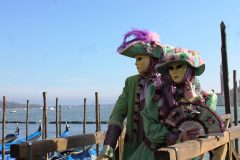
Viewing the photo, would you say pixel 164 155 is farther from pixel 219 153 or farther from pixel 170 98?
pixel 219 153

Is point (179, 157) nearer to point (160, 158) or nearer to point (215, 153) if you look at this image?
point (160, 158)

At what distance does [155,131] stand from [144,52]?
0.64m

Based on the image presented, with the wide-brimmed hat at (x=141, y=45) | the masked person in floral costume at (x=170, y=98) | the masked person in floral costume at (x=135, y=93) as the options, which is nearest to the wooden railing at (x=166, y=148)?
the masked person in floral costume at (x=170, y=98)

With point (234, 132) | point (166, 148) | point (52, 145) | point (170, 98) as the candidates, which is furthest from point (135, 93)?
point (166, 148)

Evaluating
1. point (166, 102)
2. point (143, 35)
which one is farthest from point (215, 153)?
point (143, 35)

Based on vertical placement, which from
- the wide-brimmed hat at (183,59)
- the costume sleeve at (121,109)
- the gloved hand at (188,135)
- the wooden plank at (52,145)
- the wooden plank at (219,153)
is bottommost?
the wooden plank at (219,153)

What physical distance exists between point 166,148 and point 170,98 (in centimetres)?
59

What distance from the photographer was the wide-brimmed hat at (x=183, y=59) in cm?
245

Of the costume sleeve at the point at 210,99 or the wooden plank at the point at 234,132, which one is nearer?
the costume sleeve at the point at 210,99

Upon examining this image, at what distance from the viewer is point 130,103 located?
292cm

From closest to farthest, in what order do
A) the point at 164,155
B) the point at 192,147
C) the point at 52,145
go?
the point at 164,155, the point at 192,147, the point at 52,145

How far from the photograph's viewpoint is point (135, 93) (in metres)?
2.91

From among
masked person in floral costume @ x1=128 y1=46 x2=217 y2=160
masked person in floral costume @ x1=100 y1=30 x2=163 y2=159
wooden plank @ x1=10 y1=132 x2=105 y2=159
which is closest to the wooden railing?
wooden plank @ x1=10 y1=132 x2=105 y2=159

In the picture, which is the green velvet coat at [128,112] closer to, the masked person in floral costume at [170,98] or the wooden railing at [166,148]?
the masked person in floral costume at [170,98]
